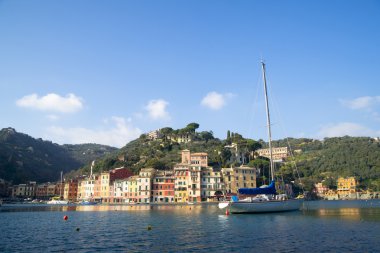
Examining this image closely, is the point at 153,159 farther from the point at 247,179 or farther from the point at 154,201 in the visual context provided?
the point at 247,179

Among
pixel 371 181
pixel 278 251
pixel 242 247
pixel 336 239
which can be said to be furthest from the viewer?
pixel 371 181

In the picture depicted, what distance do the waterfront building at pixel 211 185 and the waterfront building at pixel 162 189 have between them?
10121 millimetres

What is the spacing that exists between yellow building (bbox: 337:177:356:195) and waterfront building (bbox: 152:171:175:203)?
82.9m

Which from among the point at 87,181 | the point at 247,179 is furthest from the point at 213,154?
the point at 87,181

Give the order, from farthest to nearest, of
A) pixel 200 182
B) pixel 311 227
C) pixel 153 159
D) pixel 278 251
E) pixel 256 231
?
1. pixel 153 159
2. pixel 200 182
3. pixel 311 227
4. pixel 256 231
5. pixel 278 251

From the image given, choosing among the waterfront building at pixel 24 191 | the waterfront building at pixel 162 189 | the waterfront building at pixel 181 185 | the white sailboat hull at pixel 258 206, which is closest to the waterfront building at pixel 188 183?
the waterfront building at pixel 181 185

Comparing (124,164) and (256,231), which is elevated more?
(124,164)

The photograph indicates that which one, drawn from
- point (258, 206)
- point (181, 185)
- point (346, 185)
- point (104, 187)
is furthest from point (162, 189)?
point (346, 185)

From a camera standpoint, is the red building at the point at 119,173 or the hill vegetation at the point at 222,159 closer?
the red building at the point at 119,173

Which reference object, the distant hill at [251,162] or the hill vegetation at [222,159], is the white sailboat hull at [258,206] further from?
the distant hill at [251,162]

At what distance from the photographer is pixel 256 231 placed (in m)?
29.6

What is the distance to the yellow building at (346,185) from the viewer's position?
143875 mm

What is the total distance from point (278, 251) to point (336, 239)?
Answer: 678 centimetres

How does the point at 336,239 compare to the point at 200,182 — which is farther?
the point at 200,182
